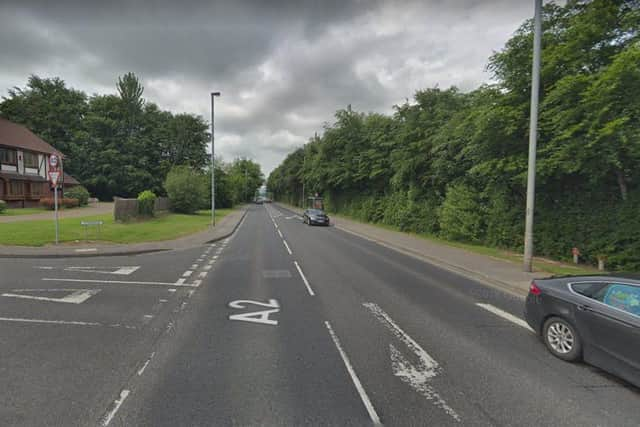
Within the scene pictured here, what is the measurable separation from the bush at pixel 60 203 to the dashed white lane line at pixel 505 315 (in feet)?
128

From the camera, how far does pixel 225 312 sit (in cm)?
617

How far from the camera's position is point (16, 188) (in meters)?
33.8

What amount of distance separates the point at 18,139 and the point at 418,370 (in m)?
48.6

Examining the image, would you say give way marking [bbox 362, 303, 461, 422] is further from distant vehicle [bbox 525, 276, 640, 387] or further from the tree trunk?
the tree trunk

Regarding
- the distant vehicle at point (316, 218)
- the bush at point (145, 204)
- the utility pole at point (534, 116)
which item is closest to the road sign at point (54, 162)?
the bush at point (145, 204)

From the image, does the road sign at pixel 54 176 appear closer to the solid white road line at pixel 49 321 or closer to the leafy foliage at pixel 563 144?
the solid white road line at pixel 49 321

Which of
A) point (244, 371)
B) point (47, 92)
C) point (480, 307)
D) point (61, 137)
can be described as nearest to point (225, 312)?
point (244, 371)

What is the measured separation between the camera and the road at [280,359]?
128 inches

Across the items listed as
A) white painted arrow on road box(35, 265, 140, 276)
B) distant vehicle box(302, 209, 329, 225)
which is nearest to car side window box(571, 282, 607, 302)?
white painted arrow on road box(35, 265, 140, 276)

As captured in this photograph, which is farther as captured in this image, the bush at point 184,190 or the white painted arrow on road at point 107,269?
the bush at point 184,190

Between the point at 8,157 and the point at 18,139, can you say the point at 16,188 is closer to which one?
the point at 8,157

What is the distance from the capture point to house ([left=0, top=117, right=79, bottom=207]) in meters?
32.5

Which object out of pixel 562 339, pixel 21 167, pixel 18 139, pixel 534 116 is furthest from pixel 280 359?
pixel 18 139

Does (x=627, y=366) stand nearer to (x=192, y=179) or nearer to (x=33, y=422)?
(x=33, y=422)
